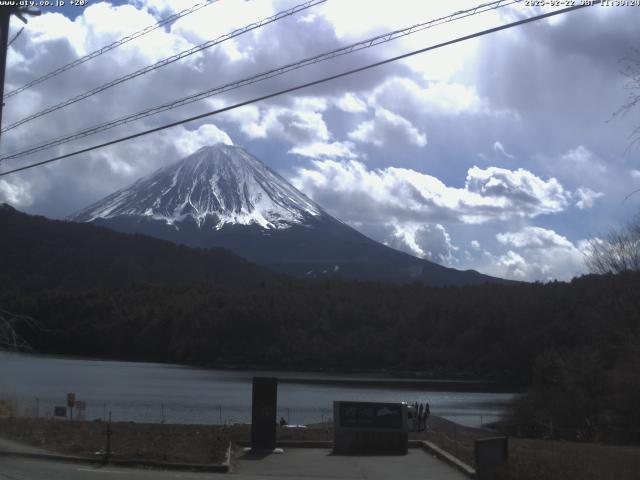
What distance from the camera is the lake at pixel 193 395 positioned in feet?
164

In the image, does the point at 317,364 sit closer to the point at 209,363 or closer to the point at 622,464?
the point at 209,363

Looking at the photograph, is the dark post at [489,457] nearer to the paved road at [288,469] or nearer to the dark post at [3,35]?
the paved road at [288,469]

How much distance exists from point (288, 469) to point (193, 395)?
50.7 meters

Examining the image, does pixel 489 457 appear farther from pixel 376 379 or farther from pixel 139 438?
pixel 376 379

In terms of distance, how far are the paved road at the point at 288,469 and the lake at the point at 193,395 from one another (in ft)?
65.5

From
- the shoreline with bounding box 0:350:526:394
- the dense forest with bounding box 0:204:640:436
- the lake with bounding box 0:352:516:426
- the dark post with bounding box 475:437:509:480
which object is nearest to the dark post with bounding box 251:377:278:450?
the dark post with bounding box 475:437:509:480

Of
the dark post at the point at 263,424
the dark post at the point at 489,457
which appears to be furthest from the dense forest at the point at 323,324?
the dark post at the point at 489,457

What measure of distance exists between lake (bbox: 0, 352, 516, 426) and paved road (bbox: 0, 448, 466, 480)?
19952 mm

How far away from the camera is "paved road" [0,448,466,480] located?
656 inches

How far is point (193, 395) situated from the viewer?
226 ft

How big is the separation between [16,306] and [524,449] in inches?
4966

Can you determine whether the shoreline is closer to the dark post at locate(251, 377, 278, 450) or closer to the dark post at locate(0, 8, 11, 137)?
the dark post at locate(251, 377, 278, 450)

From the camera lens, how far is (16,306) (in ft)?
445

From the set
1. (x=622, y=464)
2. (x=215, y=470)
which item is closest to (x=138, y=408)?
(x=215, y=470)
